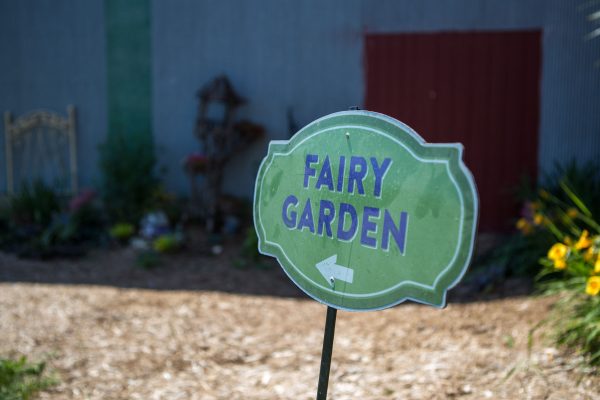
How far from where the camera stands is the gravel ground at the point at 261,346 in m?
3.47

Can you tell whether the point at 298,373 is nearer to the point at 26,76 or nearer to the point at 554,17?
the point at 554,17

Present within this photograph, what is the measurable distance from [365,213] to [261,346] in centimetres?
253

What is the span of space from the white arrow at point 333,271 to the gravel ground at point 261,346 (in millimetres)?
1479

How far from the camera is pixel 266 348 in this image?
14.2 feet

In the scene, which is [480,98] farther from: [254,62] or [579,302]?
[579,302]

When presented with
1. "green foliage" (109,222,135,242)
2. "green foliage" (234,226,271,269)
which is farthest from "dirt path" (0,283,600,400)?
"green foliage" (109,222,135,242)

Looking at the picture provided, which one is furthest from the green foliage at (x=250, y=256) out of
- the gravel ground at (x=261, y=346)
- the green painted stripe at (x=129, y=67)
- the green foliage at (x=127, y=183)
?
the green painted stripe at (x=129, y=67)

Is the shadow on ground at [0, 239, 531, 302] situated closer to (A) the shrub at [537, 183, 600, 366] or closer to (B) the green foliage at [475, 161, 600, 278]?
(B) the green foliage at [475, 161, 600, 278]

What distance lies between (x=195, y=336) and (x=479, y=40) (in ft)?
14.3

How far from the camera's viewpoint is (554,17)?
663cm

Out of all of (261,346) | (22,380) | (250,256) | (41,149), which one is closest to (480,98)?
(250,256)

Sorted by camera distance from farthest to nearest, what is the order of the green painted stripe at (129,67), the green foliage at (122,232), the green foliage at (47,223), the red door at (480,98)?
the green painted stripe at (129,67) → the green foliage at (122,232) → the green foliage at (47,223) → the red door at (480,98)

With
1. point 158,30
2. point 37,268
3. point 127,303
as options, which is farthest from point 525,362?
point 158,30

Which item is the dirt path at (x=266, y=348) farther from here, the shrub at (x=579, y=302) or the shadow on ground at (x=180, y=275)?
the shadow on ground at (x=180, y=275)
